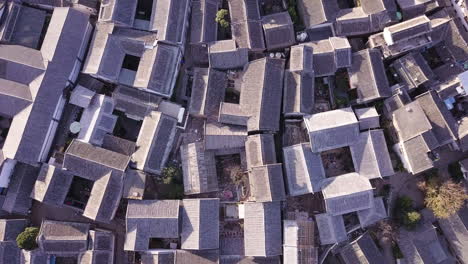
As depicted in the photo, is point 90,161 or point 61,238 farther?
point 61,238

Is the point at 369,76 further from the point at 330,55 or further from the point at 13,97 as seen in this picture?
the point at 13,97

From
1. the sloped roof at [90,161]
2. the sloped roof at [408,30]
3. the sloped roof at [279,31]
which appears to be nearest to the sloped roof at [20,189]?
the sloped roof at [90,161]

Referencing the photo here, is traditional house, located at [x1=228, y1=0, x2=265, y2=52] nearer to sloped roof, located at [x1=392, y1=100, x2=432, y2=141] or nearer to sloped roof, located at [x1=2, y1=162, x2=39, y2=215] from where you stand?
sloped roof, located at [x1=392, y1=100, x2=432, y2=141]

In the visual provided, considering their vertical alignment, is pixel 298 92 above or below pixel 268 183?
above

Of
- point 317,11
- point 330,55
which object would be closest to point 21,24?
point 317,11

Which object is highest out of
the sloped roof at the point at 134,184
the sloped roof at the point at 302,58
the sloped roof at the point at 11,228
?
the sloped roof at the point at 302,58

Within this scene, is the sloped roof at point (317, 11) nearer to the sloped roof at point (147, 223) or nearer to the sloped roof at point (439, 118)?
the sloped roof at point (439, 118)
